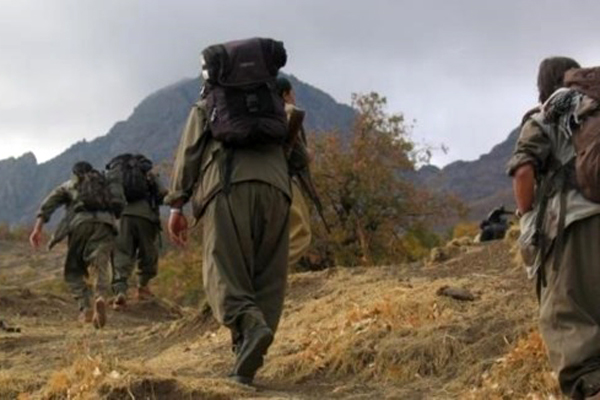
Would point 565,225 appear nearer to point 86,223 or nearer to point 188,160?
point 188,160

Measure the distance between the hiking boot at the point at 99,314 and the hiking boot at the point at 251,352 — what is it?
599 cm

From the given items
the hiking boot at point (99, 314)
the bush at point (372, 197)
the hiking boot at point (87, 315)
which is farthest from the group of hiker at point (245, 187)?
the bush at point (372, 197)

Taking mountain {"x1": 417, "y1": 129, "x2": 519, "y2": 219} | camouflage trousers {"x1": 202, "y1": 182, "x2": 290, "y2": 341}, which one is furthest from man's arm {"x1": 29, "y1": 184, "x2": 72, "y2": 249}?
mountain {"x1": 417, "y1": 129, "x2": 519, "y2": 219}

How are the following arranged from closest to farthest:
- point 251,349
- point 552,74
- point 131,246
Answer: point 552,74
point 251,349
point 131,246

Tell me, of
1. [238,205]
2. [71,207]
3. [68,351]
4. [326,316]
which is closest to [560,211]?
[238,205]

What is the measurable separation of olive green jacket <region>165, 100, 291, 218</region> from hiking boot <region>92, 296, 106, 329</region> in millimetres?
5674

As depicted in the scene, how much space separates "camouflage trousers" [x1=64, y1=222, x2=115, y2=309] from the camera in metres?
12.3

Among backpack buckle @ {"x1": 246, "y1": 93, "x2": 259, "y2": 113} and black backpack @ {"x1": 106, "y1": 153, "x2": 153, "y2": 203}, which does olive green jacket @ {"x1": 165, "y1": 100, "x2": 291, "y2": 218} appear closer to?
backpack buckle @ {"x1": 246, "y1": 93, "x2": 259, "y2": 113}

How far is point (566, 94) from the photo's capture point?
5113mm

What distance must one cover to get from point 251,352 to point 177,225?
108cm

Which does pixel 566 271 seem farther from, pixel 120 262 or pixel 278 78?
pixel 120 262

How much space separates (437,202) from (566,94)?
102 feet

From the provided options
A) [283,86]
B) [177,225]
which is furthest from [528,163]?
[177,225]

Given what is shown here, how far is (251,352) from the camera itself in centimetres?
609
